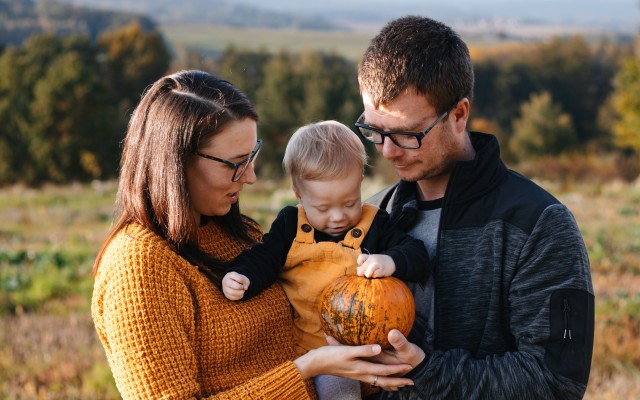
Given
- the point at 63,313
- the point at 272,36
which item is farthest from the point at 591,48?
the point at 272,36

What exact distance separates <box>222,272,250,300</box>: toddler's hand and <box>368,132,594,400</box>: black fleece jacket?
827 mm

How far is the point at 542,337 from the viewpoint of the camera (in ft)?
10.2

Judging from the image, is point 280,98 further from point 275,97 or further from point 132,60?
point 132,60

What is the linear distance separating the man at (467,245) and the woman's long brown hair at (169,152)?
76 cm

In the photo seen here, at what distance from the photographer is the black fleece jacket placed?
3.12 m

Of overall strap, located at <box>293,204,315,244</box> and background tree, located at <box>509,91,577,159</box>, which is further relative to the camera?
background tree, located at <box>509,91,577,159</box>

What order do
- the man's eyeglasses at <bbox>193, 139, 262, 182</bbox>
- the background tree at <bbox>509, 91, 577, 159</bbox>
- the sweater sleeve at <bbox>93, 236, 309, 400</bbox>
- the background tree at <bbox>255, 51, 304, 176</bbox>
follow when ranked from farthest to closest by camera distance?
the background tree at <bbox>509, 91, 577, 159</bbox>
the background tree at <bbox>255, 51, 304, 176</bbox>
the man's eyeglasses at <bbox>193, 139, 262, 182</bbox>
the sweater sleeve at <bbox>93, 236, 309, 400</bbox>

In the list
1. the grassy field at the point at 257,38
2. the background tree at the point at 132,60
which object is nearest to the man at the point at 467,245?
the background tree at the point at 132,60

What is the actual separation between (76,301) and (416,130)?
22.7ft

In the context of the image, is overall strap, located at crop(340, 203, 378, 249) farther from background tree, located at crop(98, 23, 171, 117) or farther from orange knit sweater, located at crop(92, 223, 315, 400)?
background tree, located at crop(98, 23, 171, 117)

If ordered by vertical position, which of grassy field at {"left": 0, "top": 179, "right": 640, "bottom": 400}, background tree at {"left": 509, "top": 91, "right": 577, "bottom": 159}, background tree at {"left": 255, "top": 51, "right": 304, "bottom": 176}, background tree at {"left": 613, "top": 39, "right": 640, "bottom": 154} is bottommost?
background tree at {"left": 255, "top": 51, "right": 304, "bottom": 176}

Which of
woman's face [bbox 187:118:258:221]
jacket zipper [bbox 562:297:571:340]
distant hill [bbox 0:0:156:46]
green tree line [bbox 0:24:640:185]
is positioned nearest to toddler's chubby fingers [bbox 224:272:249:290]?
woman's face [bbox 187:118:258:221]

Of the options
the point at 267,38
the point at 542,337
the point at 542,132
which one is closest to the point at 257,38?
the point at 267,38

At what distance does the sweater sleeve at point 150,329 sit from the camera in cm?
294
